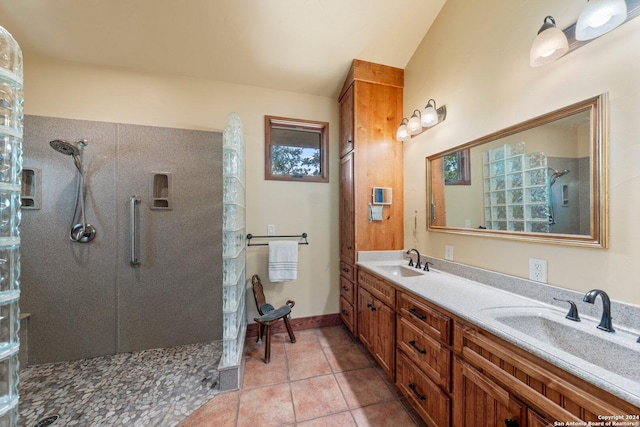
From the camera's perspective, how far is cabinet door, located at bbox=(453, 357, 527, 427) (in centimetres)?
86

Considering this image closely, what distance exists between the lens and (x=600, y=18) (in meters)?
0.94

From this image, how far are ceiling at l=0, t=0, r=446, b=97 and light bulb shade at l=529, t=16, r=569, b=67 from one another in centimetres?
121

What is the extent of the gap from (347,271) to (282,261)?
2.35 ft

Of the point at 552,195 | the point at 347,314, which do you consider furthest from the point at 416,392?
the point at 552,195

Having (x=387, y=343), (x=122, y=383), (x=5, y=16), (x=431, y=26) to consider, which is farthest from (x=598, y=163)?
(x=5, y=16)

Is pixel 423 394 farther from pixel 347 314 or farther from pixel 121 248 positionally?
pixel 121 248

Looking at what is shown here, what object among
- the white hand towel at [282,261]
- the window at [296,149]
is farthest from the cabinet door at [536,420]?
the window at [296,149]

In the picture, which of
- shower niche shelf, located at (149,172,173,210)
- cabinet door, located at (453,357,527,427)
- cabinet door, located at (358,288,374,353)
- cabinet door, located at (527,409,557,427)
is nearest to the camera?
cabinet door, located at (527,409,557,427)

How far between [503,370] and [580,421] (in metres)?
0.22

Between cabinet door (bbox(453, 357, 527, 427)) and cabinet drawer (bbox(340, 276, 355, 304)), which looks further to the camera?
cabinet drawer (bbox(340, 276, 355, 304))

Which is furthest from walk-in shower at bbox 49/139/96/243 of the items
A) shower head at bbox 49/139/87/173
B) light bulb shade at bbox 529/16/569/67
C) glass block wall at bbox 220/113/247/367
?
→ light bulb shade at bbox 529/16/569/67

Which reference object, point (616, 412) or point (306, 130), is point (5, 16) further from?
point (616, 412)

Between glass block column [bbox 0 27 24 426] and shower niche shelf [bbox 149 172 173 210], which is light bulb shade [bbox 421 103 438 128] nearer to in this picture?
glass block column [bbox 0 27 24 426]

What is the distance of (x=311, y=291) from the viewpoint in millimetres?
2650
